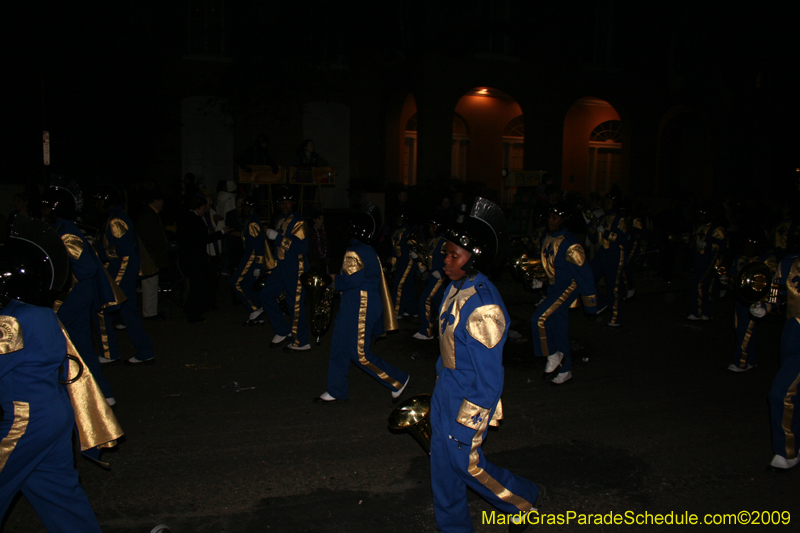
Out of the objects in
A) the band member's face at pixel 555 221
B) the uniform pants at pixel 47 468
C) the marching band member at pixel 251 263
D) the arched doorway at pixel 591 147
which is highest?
the arched doorway at pixel 591 147

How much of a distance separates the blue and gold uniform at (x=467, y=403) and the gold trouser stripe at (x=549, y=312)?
3078 mm

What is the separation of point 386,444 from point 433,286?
3423 mm

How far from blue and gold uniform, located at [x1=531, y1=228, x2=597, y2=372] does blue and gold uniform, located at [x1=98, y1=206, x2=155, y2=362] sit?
444 centimetres

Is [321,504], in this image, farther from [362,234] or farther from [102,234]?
[102,234]

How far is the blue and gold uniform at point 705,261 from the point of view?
9031 mm

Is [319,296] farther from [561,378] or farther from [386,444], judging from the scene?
[561,378]

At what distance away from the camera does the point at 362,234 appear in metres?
5.91

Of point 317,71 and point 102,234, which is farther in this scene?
point 317,71

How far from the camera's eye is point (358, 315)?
5711 millimetres

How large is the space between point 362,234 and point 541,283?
92.1 inches

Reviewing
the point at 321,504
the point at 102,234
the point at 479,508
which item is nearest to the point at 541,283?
the point at 479,508

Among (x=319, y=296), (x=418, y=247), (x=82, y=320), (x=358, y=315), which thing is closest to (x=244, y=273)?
(x=418, y=247)

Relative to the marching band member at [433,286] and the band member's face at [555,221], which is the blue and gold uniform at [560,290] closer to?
the band member's face at [555,221]

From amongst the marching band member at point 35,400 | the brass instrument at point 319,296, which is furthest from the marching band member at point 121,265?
the marching band member at point 35,400
